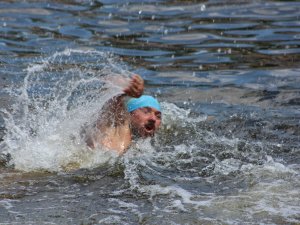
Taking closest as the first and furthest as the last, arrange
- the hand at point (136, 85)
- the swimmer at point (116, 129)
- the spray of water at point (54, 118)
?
the hand at point (136, 85) < the spray of water at point (54, 118) < the swimmer at point (116, 129)

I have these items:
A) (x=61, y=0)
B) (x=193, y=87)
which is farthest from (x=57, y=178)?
(x=61, y=0)

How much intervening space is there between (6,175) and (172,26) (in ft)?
27.3

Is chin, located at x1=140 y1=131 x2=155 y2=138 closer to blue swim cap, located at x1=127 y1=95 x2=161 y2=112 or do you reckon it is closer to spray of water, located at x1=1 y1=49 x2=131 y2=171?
blue swim cap, located at x1=127 y1=95 x2=161 y2=112

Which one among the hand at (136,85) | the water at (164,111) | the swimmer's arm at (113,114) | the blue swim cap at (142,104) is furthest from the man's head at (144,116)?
the hand at (136,85)

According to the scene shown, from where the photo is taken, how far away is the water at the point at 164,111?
6703mm

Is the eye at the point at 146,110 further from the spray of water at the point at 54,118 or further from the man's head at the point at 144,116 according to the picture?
the spray of water at the point at 54,118

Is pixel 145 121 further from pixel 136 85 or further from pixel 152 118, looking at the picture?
pixel 136 85

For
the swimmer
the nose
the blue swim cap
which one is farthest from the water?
the blue swim cap

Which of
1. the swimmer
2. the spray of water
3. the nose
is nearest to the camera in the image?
the spray of water

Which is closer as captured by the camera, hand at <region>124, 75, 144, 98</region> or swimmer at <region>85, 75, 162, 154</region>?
hand at <region>124, 75, 144, 98</region>

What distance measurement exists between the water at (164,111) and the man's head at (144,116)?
0.66ft

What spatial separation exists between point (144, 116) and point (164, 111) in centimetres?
118

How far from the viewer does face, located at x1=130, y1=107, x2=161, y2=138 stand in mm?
8875

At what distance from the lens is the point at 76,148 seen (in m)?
8.23
